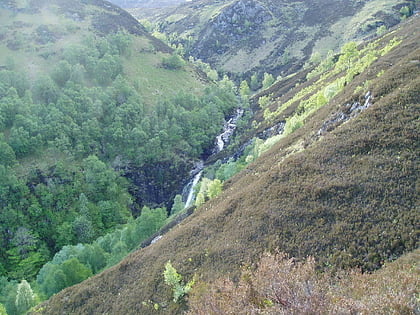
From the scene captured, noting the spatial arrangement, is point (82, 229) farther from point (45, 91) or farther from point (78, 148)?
point (45, 91)

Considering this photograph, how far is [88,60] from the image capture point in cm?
10162

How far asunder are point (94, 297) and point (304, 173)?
23.9 m

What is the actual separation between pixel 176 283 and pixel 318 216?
12.2 metres

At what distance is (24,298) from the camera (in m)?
43.5

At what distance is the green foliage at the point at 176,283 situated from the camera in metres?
24.7

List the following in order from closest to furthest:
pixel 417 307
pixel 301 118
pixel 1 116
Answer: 1. pixel 417 307
2. pixel 301 118
3. pixel 1 116

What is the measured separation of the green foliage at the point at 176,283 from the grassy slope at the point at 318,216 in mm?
820

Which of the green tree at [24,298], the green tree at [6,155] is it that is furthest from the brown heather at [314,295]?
the green tree at [6,155]

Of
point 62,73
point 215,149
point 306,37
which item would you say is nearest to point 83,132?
Answer: point 62,73

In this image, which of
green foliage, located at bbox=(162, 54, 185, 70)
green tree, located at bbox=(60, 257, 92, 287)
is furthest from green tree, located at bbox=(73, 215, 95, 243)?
green foliage, located at bbox=(162, 54, 185, 70)

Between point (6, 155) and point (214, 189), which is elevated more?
point (6, 155)

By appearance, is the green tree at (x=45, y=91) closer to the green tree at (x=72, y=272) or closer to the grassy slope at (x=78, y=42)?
the grassy slope at (x=78, y=42)

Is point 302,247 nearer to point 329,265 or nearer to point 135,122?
point 329,265

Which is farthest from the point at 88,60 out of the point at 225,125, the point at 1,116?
the point at 225,125
